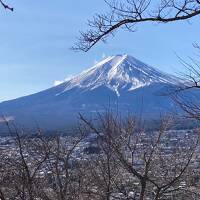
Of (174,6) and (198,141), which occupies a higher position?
(174,6)

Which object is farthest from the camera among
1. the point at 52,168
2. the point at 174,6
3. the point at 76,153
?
the point at 76,153

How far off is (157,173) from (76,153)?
4.00 m

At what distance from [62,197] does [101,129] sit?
1.18 m

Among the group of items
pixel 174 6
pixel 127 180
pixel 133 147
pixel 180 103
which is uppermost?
pixel 174 6

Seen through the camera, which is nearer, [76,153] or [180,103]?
[180,103]

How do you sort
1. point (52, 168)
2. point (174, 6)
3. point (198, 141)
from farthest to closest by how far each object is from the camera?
point (52, 168), point (198, 141), point (174, 6)

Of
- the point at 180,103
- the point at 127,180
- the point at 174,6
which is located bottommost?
the point at 127,180

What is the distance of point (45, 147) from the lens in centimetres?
933

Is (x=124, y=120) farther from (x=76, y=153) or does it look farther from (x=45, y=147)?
(x=76, y=153)

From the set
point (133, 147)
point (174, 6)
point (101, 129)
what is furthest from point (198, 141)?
point (174, 6)

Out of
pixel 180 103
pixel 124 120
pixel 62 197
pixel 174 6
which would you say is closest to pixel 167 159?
pixel 124 120

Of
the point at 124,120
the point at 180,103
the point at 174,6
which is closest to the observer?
the point at 174,6

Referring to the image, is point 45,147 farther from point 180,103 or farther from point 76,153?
point 76,153

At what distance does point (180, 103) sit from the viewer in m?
6.57
